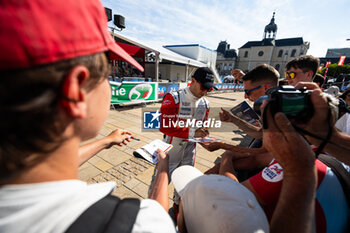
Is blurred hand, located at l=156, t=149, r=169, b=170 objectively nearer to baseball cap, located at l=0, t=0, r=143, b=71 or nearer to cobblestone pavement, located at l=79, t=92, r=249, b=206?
baseball cap, located at l=0, t=0, r=143, b=71

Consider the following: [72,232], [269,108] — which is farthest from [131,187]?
[269,108]

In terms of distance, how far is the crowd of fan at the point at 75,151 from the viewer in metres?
0.41

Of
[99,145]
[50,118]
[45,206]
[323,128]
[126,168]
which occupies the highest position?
[50,118]

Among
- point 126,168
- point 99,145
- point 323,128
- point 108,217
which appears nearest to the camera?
point 108,217

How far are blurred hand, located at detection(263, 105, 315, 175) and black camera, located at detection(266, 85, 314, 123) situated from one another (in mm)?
58

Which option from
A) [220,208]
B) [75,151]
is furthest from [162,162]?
[75,151]

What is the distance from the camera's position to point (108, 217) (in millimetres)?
535

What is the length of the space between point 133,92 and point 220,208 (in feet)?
25.4

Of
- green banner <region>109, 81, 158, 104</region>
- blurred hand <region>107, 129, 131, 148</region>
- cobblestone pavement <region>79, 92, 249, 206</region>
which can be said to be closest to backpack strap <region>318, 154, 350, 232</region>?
blurred hand <region>107, 129, 131, 148</region>

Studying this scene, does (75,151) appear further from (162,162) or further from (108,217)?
(162,162)

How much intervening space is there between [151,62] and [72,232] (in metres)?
24.0

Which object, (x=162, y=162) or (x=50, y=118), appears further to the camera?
(x=162, y=162)

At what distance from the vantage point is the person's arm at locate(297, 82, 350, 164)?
88 cm

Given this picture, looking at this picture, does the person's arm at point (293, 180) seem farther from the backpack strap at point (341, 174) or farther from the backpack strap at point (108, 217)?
the backpack strap at point (108, 217)
